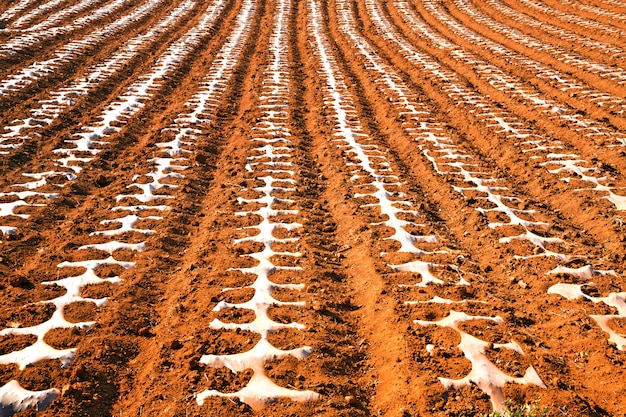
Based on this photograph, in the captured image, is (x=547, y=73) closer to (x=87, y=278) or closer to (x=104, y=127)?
(x=104, y=127)

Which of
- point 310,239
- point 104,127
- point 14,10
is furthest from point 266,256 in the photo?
point 14,10

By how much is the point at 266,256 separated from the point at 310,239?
66cm

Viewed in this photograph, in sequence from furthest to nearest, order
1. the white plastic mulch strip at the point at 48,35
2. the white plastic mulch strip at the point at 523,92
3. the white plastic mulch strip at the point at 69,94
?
1. the white plastic mulch strip at the point at 48,35
2. the white plastic mulch strip at the point at 523,92
3. the white plastic mulch strip at the point at 69,94

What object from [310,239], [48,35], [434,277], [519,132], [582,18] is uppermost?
[48,35]

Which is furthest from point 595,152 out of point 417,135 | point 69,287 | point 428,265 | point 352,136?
point 69,287

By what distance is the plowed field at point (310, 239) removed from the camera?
3.52 m

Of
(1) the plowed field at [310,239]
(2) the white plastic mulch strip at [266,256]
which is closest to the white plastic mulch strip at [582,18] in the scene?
(1) the plowed field at [310,239]

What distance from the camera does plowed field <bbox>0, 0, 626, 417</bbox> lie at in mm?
3521

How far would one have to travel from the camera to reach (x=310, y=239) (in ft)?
18.3

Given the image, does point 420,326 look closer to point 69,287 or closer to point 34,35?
point 69,287

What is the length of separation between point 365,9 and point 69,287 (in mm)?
23214

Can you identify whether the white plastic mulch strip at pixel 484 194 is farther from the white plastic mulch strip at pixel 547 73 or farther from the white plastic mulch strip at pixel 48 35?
the white plastic mulch strip at pixel 48 35

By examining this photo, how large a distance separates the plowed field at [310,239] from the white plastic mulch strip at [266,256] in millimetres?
27

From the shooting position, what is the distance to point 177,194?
6586 millimetres
